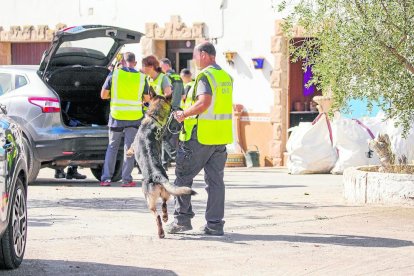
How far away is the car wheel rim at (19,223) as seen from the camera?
9258mm

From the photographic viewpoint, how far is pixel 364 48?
42.2ft

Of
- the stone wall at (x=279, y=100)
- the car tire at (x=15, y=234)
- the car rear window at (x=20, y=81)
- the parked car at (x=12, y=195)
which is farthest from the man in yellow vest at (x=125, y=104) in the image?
the stone wall at (x=279, y=100)

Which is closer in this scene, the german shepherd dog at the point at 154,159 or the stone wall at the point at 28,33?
the german shepherd dog at the point at 154,159

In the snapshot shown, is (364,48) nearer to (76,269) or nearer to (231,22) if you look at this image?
(76,269)

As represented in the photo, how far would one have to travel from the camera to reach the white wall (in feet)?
79.0

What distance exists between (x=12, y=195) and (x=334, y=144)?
38.4ft

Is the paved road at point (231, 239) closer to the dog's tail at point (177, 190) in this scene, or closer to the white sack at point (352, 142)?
Answer: the dog's tail at point (177, 190)

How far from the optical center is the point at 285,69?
78.2 feet

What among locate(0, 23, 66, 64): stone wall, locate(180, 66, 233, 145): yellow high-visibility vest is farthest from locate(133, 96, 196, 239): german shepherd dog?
locate(0, 23, 66, 64): stone wall

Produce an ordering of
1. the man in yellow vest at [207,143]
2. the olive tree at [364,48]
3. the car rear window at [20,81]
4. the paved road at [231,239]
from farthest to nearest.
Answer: the car rear window at [20,81] < the olive tree at [364,48] < the man in yellow vest at [207,143] < the paved road at [231,239]

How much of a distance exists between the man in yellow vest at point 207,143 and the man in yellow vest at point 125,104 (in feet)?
17.0

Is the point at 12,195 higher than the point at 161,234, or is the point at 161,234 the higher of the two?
the point at 12,195

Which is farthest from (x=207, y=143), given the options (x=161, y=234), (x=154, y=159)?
(x=161, y=234)

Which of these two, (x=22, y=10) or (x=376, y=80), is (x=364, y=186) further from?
(x=22, y=10)
